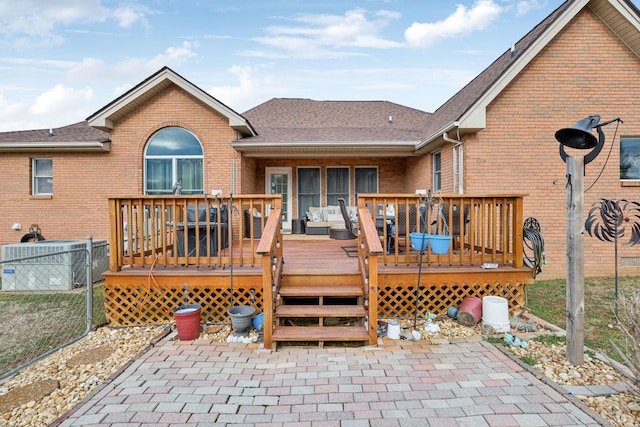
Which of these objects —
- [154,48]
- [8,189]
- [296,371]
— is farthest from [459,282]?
[154,48]

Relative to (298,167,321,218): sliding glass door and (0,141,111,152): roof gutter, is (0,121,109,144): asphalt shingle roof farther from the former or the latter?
(298,167,321,218): sliding glass door

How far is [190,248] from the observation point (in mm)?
5754

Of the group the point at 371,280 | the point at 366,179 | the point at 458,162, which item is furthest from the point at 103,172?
→ the point at 458,162

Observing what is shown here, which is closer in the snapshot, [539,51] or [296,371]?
[296,371]

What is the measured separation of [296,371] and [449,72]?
1721 centimetres

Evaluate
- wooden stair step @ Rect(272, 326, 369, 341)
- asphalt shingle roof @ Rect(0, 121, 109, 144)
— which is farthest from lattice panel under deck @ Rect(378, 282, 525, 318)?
asphalt shingle roof @ Rect(0, 121, 109, 144)

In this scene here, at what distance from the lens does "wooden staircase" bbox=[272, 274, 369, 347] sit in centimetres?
363

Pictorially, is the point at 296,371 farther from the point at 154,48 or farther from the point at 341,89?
the point at 341,89

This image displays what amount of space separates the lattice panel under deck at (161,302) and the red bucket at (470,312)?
8.56 ft

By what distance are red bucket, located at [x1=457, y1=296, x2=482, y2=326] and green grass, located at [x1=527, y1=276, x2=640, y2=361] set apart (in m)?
1.06

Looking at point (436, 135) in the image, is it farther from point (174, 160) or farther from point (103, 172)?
point (103, 172)

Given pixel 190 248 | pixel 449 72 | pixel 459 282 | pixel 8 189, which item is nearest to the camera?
pixel 459 282

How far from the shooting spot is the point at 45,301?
5.80 meters

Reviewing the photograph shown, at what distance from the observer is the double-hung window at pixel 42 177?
902cm
